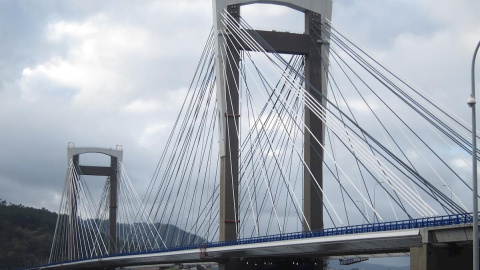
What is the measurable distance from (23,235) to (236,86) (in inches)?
5021

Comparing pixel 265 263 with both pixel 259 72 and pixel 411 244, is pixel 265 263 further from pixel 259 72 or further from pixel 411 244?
pixel 411 244

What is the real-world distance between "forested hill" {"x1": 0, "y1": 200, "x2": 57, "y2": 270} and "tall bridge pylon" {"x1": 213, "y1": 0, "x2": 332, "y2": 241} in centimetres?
10686

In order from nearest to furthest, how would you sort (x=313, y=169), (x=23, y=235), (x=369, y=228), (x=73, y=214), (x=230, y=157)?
(x=369, y=228), (x=313, y=169), (x=230, y=157), (x=73, y=214), (x=23, y=235)

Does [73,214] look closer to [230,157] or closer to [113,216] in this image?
[113,216]

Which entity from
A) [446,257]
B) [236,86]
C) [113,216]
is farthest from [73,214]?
[446,257]

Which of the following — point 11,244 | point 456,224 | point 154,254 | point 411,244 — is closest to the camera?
point 456,224

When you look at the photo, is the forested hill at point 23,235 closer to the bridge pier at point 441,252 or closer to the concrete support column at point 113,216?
the concrete support column at point 113,216

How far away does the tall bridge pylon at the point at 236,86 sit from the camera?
47.5 m

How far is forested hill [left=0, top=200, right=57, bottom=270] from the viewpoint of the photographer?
15825 centimetres

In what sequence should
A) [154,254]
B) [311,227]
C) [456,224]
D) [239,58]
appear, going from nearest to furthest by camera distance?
[456,224], [311,227], [239,58], [154,254]

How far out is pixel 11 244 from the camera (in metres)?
164

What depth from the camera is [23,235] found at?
16962 centimetres

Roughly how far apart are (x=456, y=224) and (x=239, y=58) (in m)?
21.6

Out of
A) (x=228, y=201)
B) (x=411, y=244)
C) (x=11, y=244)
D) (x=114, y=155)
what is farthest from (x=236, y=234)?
(x=11, y=244)
